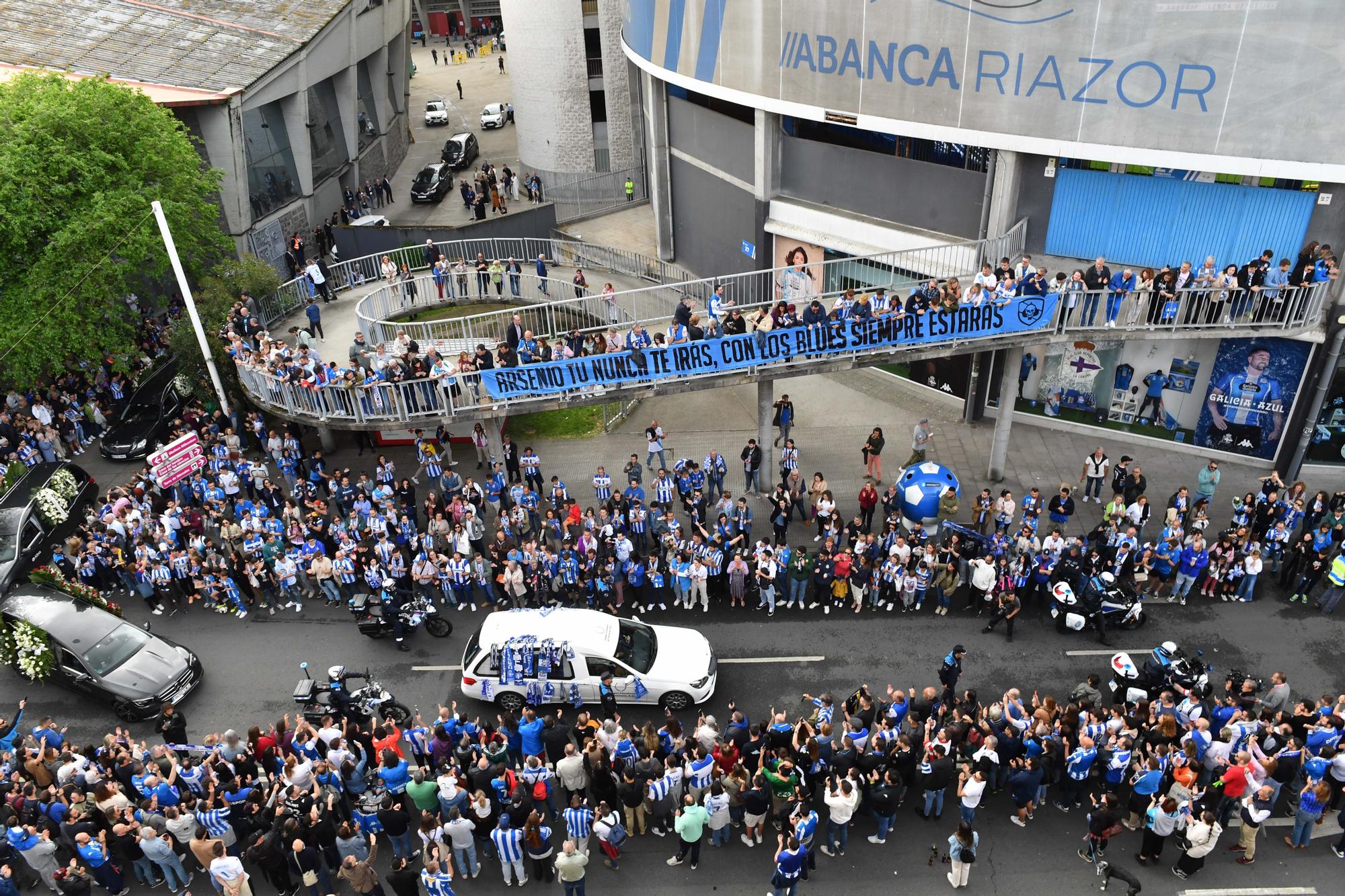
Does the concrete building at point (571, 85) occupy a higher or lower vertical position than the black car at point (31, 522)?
higher

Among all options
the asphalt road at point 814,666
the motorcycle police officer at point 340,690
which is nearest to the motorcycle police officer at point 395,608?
the asphalt road at point 814,666

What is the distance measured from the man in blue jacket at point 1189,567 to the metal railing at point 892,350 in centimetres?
421

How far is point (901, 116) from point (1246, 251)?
702cm

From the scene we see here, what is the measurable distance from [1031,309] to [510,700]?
38.0ft

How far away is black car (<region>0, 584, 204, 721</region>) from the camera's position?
15.0m

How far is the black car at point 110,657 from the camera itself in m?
15.0

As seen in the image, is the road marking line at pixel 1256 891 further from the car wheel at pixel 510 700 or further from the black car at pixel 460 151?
the black car at pixel 460 151

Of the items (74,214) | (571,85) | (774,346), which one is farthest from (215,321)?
(571,85)

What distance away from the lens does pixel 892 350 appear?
17484mm

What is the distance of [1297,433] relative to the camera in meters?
18.3

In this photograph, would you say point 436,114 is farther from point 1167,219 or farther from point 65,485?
point 1167,219

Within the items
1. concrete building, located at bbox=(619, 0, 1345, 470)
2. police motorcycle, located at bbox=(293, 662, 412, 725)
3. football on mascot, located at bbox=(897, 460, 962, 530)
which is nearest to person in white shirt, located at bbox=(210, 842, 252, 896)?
police motorcycle, located at bbox=(293, 662, 412, 725)

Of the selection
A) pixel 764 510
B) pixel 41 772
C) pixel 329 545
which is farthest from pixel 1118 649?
pixel 41 772

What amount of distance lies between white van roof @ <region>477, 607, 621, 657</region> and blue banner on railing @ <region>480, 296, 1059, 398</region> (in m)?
5.13
